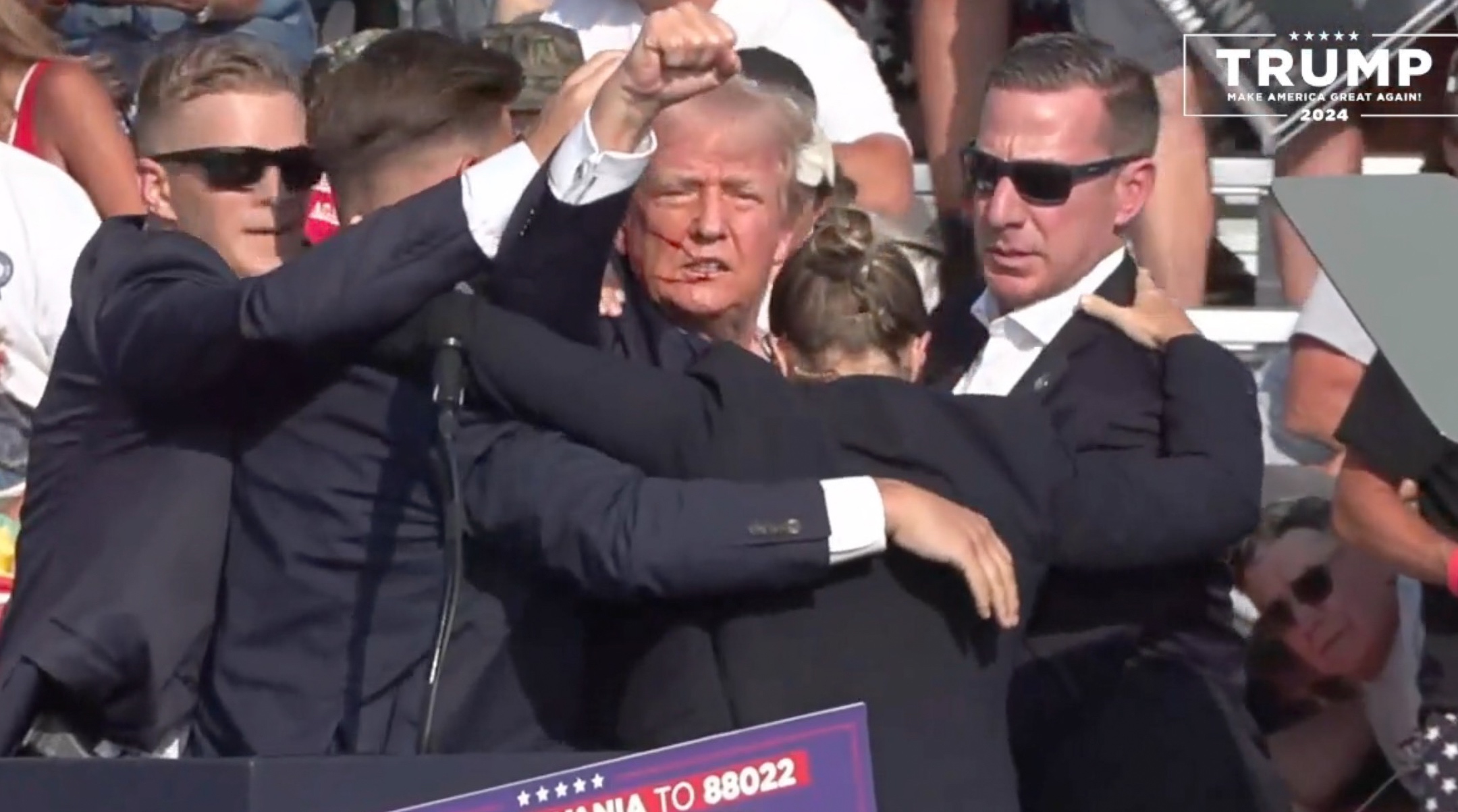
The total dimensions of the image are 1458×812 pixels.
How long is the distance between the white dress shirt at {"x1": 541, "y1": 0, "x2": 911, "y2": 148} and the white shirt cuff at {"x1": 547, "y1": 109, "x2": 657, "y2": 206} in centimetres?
204

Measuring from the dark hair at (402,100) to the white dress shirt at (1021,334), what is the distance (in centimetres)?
80

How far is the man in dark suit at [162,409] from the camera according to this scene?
2812 mm

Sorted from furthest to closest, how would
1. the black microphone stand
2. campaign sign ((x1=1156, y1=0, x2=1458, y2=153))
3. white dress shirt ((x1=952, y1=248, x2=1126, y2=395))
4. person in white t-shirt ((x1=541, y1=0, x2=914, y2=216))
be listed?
1. campaign sign ((x1=1156, y1=0, x2=1458, y2=153))
2. person in white t-shirt ((x1=541, y1=0, x2=914, y2=216))
3. white dress shirt ((x1=952, y1=248, x2=1126, y2=395))
4. the black microphone stand

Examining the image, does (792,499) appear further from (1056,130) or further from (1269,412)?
(1269,412)

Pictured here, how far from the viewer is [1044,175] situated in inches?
146

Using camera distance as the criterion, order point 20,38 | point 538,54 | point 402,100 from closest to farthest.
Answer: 1. point 402,100
2. point 538,54
3. point 20,38

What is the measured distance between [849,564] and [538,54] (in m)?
1.30

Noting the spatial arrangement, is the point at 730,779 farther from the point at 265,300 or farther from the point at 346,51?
the point at 346,51

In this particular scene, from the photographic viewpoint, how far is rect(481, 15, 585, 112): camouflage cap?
3.74m

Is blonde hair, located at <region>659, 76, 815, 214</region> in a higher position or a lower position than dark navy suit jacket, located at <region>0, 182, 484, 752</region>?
higher

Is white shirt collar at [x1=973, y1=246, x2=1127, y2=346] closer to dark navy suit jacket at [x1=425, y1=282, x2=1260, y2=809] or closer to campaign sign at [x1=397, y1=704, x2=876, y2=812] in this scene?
dark navy suit jacket at [x1=425, y1=282, x2=1260, y2=809]

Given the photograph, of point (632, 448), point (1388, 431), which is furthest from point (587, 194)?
point (1388, 431)

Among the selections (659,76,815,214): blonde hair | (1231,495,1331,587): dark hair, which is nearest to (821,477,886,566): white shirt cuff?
(659,76,815,214): blonde hair

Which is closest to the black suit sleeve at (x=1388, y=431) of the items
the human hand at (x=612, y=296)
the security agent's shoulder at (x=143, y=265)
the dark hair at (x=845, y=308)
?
the dark hair at (x=845, y=308)
